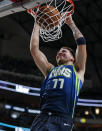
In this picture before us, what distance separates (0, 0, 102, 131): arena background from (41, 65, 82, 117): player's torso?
6.81 metres

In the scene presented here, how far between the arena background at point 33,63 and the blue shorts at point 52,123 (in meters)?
6.90

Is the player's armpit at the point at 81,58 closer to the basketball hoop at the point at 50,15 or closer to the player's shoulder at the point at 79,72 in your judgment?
the player's shoulder at the point at 79,72

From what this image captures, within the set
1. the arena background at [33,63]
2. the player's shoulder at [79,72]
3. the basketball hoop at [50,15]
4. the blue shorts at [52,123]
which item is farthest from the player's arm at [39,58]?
the arena background at [33,63]

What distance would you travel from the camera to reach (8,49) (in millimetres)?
11727

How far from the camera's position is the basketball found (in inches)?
92.1

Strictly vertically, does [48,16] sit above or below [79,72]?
above

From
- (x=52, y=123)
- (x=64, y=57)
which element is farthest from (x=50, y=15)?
(x=52, y=123)

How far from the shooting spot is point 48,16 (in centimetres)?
235

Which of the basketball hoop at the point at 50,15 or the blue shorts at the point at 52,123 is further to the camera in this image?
the basketball hoop at the point at 50,15

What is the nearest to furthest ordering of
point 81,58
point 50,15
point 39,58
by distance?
point 81,58 < point 50,15 < point 39,58

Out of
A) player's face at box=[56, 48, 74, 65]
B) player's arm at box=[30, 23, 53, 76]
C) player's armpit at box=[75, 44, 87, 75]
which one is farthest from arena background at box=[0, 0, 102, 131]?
player's armpit at box=[75, 44, 87, 75]

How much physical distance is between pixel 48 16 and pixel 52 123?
1156 mm

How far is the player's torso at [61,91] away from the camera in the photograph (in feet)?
6.60

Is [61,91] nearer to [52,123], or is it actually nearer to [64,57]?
[52,123]
